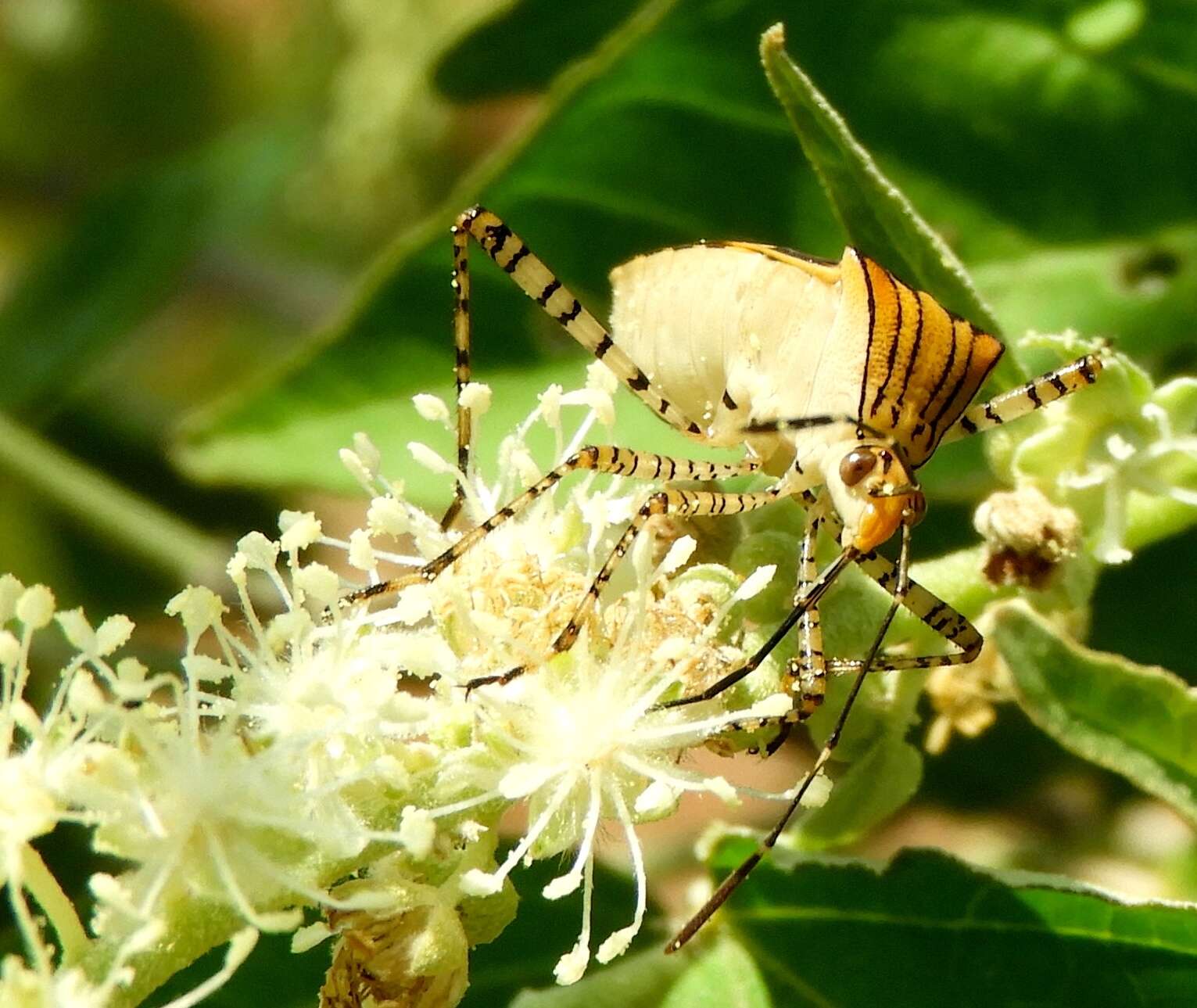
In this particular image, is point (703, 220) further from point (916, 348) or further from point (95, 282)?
point (95, 282)

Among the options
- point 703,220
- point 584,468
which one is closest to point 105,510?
point 703,220

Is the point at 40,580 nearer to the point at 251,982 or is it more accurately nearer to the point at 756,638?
the point at 251,982

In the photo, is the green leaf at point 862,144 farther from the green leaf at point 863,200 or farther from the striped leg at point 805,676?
the striped leg at point 805,676

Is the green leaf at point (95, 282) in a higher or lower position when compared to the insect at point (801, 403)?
higher

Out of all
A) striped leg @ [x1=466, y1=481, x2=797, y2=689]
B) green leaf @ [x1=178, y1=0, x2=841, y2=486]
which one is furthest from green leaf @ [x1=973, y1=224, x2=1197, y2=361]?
striped leg @ [x1=466, y1=481, x2=797, y2=689]

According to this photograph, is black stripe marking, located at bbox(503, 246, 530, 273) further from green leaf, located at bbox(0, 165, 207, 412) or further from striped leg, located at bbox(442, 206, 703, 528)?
green leaf, located at bbox(0, 165, 207, 412)

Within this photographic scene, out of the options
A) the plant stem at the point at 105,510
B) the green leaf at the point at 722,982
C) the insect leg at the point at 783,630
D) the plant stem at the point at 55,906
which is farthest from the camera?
the plant stem at the point at 105,510

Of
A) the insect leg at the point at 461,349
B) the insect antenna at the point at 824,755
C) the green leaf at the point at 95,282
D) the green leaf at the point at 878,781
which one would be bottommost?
the green leaf at the point at 878,781

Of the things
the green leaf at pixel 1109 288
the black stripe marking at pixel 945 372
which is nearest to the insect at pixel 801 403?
the black stripe marking at pixel 945 372
